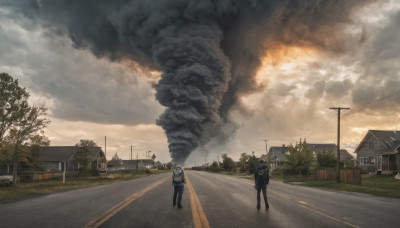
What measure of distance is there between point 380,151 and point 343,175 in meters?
22.9

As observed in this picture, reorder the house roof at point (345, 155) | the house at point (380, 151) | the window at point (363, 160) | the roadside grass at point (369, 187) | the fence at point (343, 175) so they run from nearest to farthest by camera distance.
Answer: the roadside grass at point (369, 187), the fence at point (343, 175), the house at point (380, 151), the window at point (363, 160), the house roof at point (345, 155)

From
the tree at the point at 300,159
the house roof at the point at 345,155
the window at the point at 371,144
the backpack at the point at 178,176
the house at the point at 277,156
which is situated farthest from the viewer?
the house roof at the point at 345,155

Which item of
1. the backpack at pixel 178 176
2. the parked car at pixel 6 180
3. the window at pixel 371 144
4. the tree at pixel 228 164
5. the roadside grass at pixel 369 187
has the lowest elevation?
the tree at pixel 228 164

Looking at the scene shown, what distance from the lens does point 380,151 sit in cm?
4612

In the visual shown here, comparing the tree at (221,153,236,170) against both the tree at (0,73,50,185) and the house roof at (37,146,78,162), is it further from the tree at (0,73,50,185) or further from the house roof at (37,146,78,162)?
the tree at (0,73,50,185)

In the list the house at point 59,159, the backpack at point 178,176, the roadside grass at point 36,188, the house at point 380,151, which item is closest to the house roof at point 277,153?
the house at point 380,151

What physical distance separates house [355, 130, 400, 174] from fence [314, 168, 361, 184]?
50.7ft

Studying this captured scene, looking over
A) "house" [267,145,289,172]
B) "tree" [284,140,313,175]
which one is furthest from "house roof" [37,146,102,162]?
A: "house" [267,145,289,172]

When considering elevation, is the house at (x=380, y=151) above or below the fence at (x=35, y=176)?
above

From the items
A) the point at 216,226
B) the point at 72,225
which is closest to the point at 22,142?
the point at 72,225

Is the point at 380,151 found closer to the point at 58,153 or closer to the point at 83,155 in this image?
the point at 83,155

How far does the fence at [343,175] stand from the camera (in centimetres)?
2642

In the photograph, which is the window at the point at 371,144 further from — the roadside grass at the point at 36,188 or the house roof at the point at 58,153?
the house roof at the point at 58,153

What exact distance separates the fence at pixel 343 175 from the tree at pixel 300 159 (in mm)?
3556
